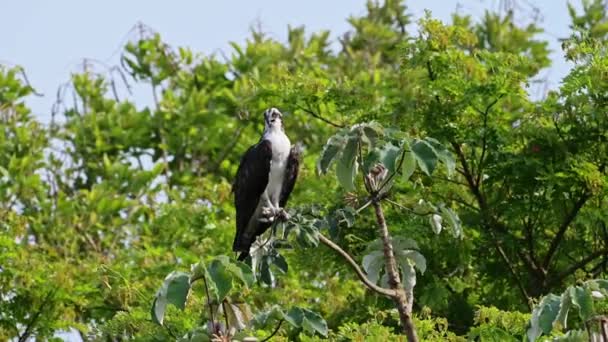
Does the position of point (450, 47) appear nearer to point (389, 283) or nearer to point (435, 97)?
point (435, 97)

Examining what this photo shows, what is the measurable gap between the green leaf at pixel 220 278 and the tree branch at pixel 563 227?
7.16 meters

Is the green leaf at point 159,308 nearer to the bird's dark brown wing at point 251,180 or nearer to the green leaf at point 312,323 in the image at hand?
the green leaf at point 312,323

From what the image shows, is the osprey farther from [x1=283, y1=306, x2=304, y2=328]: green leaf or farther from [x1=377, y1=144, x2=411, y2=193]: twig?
[x1=283, y1=306, x2=304, y2=328]: green leaf

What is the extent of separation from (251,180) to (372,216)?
465 centimetres

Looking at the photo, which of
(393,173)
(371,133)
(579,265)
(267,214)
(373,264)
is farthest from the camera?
(579,265)

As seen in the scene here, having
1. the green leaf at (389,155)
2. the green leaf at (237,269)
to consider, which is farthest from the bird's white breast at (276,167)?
the green leaf at (237,269)

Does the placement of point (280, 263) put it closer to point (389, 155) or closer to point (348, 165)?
point (348, 165)

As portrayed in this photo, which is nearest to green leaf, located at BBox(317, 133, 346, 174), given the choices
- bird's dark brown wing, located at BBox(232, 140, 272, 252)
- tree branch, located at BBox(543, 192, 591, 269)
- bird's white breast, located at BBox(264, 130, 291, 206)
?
bird's dark brown wing, located at BBox(232, 140, 272, 252)

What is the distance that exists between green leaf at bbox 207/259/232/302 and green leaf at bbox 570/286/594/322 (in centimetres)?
119

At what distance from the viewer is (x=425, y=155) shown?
588 cm

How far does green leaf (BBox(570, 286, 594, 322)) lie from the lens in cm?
543

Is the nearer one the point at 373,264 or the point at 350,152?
the point at 350,152

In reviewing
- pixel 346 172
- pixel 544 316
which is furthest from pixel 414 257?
pixel 544 316

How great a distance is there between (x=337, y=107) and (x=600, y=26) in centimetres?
259
